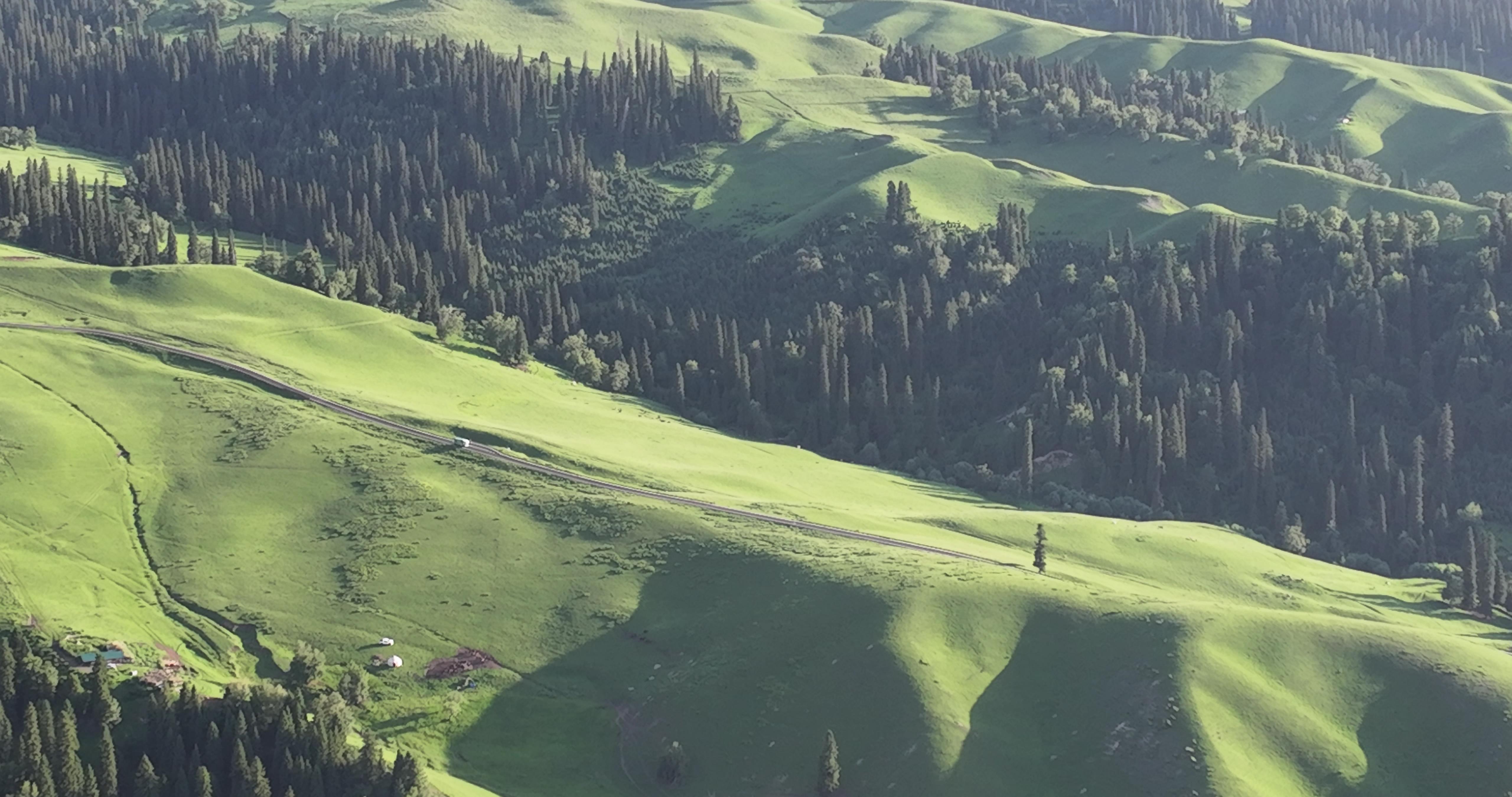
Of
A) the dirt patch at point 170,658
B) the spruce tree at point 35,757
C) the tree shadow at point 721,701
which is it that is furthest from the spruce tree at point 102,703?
the tree shadow at point 721,701

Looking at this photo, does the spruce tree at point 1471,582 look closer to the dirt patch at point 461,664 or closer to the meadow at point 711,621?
the meadow at point 711,621

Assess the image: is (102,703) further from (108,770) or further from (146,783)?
(146,783)

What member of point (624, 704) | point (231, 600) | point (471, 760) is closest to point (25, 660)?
point (231, 600)

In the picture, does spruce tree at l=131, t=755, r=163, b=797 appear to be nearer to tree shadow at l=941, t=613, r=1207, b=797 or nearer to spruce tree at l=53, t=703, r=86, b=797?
spruce tree at l=53, t=703, r=86, b=797

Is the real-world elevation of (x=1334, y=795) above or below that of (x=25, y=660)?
below

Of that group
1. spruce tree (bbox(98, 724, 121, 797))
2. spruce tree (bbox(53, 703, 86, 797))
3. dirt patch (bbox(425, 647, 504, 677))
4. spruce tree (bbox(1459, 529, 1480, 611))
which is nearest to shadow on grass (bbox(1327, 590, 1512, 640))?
spruce tree (bbox(1459, 529, 1480, 611))

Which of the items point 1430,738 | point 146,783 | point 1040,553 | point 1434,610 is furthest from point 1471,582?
point 146,783

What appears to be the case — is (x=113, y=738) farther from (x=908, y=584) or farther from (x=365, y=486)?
(x=908, y=584)
